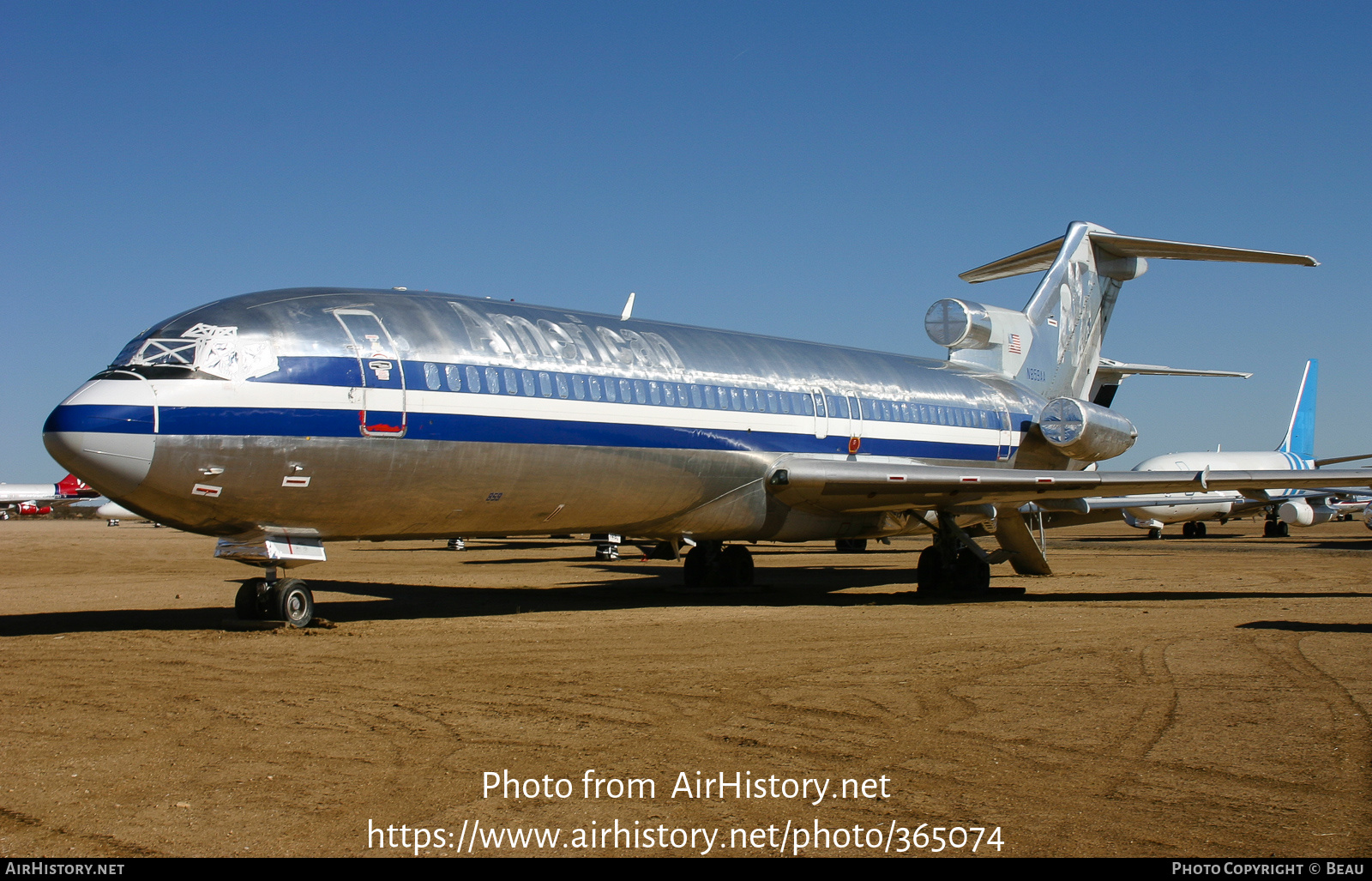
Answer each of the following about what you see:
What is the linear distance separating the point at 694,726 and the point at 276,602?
24.6 ft

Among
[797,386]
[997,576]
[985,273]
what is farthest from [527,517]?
[985,273]

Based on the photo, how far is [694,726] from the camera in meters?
7.62

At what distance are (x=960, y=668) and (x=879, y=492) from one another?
25.6 feet

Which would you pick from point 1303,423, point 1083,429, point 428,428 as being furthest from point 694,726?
point 1303,423

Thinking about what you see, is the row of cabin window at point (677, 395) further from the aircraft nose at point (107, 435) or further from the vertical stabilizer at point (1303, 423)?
the vertical stabilizer at point (1303, 423)

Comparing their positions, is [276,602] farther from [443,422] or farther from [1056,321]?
[1056,321]

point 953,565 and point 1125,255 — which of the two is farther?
point 1125,255

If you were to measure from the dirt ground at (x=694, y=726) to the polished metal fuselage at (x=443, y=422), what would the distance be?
5.17 ft

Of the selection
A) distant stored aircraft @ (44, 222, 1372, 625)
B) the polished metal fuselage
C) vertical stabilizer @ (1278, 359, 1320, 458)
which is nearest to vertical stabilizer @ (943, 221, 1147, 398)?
distant stored aircraft @ (44, 222, 1372, 625)

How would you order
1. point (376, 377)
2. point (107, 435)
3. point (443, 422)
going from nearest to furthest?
point (107, 435)
point (376, 377)
point (443, 422)

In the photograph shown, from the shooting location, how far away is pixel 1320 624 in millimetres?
13844

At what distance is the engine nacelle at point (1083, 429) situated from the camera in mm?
22547

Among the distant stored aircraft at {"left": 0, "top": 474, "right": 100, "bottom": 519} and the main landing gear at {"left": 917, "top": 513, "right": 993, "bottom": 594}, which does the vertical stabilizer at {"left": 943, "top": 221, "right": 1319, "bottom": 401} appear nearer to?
the main landing gear at {"left": 917, "top": 513, "right": 993, "bottom": 594}

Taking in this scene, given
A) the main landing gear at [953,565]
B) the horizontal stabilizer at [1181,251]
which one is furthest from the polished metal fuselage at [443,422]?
the horizontal stabilizer at [1181,251]
